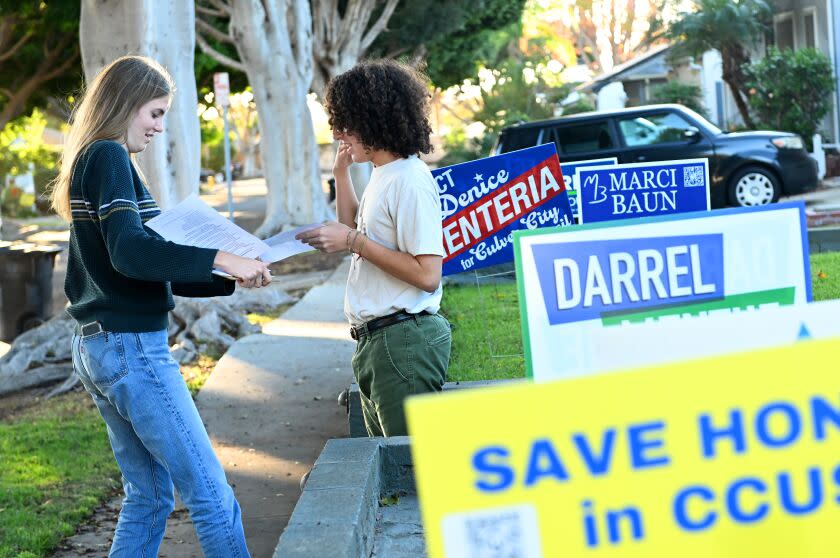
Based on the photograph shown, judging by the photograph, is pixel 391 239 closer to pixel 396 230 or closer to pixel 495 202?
pixel 396 230

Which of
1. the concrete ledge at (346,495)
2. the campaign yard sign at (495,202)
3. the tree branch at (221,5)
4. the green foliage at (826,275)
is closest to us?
the concrete ledge at (346,495)

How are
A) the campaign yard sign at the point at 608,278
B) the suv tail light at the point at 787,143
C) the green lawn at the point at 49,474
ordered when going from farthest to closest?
1. the suv tail light at the point at 787,143
2. the green lawn at the point at 49,474
3. the campaign yard sign at the point at 608,278

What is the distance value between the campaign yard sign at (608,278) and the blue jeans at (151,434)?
1.26 meters

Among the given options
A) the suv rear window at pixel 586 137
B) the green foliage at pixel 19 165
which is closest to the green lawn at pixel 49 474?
the suv rear window at pixel 586 137

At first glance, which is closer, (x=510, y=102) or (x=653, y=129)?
(x=653, y=129)

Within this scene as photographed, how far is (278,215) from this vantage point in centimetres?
2300

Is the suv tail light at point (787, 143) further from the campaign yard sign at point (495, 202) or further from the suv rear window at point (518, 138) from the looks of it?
the campaign yard sign at point (495, 202)

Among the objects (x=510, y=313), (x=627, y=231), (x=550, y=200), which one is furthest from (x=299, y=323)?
(x=627, y=231)

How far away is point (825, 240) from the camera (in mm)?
13422

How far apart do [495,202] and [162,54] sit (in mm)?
5192

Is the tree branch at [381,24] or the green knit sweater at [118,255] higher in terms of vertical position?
the tree branch at [381,24]

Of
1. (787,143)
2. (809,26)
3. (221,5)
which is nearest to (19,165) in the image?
(221,5)

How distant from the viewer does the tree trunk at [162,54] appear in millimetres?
10414

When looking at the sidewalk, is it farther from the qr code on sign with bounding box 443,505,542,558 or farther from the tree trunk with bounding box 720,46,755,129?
the tree trunk with bounding box 720,46,755,129
